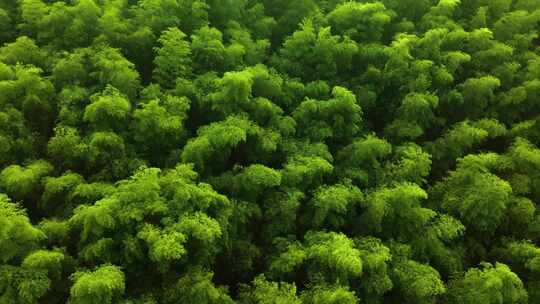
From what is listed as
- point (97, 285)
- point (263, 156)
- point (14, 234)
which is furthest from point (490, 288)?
point (14, 234)

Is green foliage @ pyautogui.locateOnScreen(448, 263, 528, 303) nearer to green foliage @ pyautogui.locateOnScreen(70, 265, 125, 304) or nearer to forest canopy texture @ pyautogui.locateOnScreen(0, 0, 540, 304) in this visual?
forest canopy texture @ pyautogui.locateOnScreen(0, 0, 540, 304)

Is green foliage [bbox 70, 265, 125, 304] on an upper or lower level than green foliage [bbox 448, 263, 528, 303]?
upper

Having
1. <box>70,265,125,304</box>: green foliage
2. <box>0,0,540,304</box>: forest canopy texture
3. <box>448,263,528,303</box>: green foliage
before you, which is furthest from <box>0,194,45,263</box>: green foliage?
<box>448,263,528,303</box>: green foliage

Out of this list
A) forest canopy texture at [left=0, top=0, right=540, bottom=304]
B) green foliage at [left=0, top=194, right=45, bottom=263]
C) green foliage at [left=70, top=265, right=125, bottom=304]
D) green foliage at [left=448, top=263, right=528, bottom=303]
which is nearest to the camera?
green foliage at [left=70, top=265, right=125, bottom=304]

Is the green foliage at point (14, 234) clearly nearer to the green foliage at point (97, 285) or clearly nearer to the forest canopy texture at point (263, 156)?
the forest canopy texture at point (263, 156)

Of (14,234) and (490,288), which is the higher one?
(14,234)

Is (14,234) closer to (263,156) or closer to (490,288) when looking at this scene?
(263,156)

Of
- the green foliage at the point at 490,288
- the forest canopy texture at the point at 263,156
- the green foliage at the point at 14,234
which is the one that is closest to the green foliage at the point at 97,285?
the forest canopy texture at the point at 263,156

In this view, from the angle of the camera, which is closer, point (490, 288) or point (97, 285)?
point (97, 285)

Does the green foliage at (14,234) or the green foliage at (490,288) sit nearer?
the green foliage at (14,234)

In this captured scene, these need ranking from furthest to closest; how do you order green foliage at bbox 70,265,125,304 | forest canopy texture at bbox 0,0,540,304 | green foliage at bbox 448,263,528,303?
green foliage at bbox 448,263,528,303, forest canopy texture at bbox 0,0,540,304, green foliage at bbox 70,265,125,304
